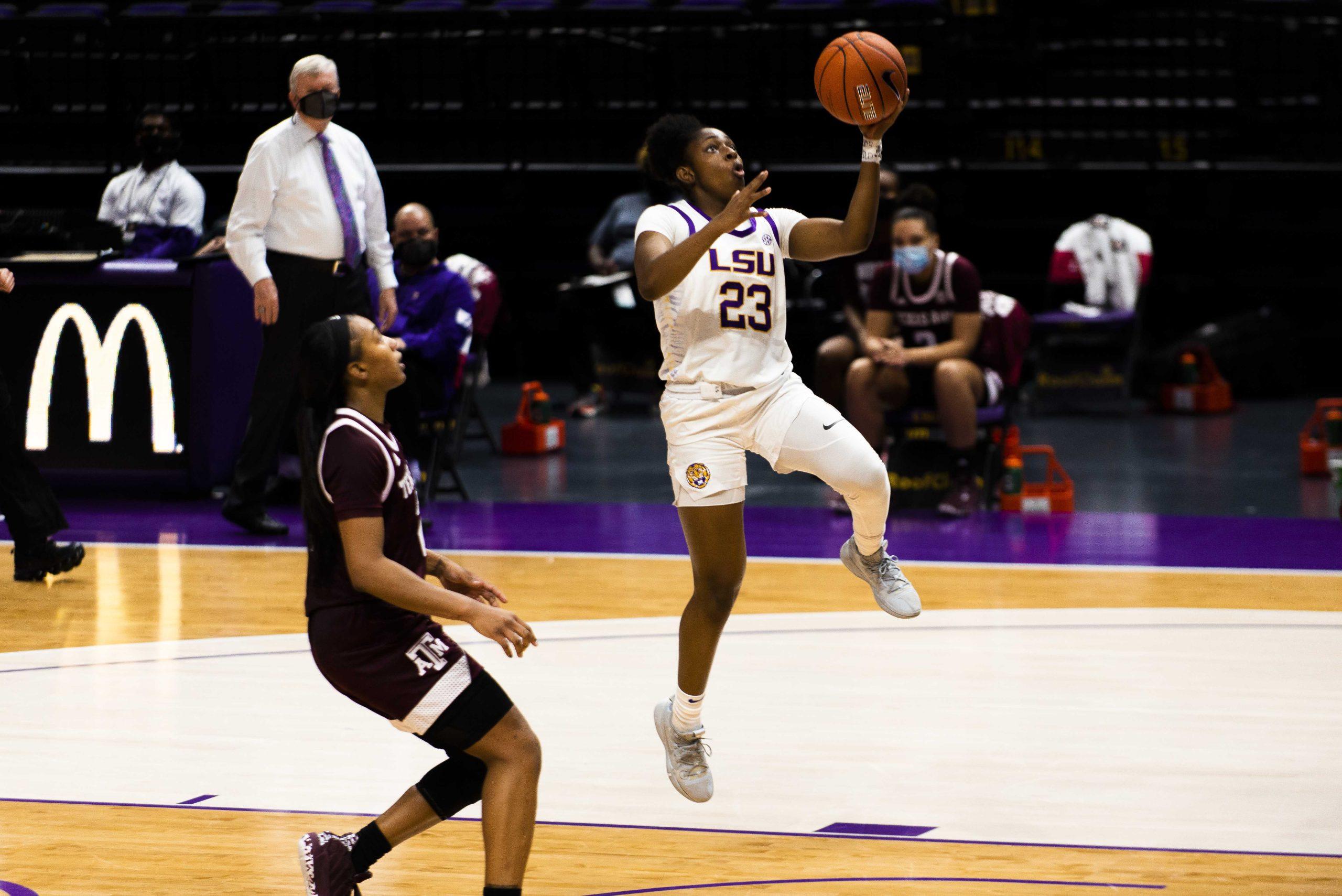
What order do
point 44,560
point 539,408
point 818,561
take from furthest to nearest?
point 539,408, point 818,561, point 44,560

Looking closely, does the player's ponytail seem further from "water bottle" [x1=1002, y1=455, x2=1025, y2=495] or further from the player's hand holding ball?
"water bottle" [x1=1002, y1=455, x2=1025, y2=495]

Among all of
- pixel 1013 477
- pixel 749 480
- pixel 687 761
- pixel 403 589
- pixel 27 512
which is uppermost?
pixel 403 589

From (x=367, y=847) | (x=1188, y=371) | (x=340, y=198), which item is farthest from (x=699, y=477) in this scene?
(x=1188, y=371)

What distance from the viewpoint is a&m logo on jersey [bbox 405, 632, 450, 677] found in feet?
11.2

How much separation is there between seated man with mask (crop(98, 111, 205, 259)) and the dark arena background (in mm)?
471

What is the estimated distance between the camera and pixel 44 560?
7.17 metres

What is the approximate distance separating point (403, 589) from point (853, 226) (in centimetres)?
168

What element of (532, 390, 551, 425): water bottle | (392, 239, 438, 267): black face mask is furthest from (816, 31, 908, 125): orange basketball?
(532, 390, 551, 425): water bottle

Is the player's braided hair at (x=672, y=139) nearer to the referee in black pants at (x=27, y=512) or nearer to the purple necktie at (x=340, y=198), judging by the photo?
the referee in black pants at (x=27, y=512)

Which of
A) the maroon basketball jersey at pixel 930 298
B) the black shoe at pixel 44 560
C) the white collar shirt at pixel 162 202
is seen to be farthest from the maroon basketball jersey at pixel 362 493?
the white collar shirt at pixel 162 202

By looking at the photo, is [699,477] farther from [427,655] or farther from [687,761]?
[427,655]

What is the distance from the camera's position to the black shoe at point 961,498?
28.5 ft

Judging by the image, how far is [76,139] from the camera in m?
14.6

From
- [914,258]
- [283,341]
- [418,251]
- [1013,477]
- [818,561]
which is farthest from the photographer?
[418,251]
